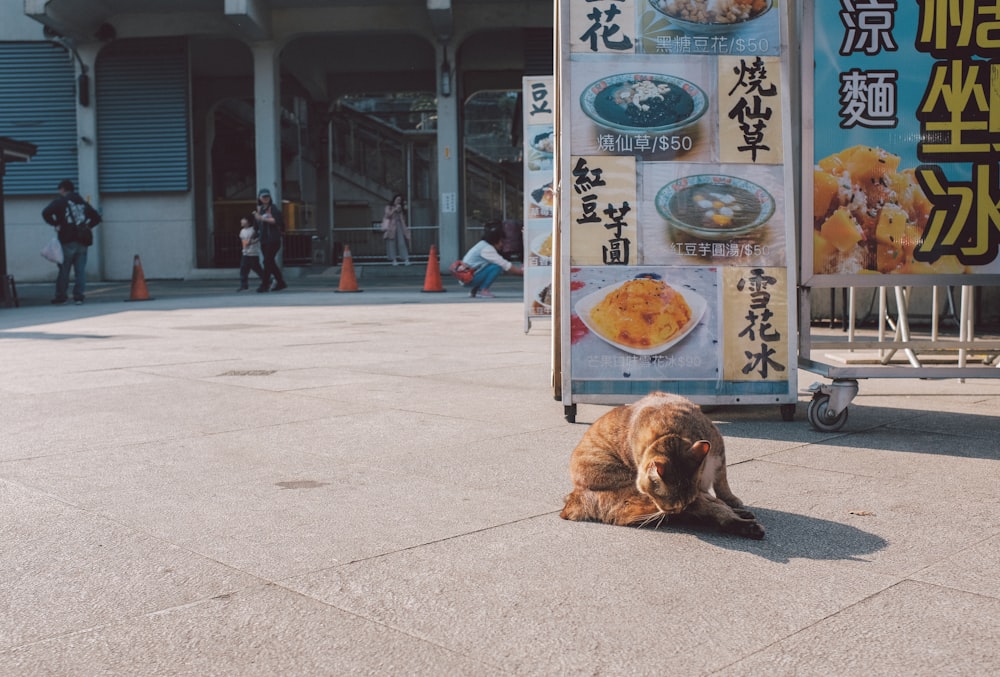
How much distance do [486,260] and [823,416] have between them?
34.9 ft

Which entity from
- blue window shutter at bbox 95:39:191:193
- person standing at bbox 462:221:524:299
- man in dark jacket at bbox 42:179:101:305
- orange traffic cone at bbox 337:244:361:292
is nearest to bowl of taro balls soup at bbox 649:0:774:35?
person standing at bbox 462:221:524:299

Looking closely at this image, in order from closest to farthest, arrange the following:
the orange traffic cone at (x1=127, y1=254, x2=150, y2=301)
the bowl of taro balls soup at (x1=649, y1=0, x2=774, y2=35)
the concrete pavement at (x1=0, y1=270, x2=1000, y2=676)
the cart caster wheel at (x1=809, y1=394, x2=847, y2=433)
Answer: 1. the concrete pavement at (x1=0, y1=270, x2=1000, y2=676)
2. the cart caster wheel at (x1=809, y1=394, x2=847, y2=433)
3. the bowl of taro balls soup at (x1=649, y1=0, x2=774, y2=35)
4. the orange traffic cone at (x1=127, y1=254, x2=150, y2=301)

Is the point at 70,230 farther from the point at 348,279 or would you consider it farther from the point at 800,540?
the point at 800,540

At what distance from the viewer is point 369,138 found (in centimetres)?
3781

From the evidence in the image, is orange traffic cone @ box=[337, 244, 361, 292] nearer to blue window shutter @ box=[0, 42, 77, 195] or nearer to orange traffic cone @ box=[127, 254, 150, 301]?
orange traffic cone @ box=[127, 254, 150, 301]

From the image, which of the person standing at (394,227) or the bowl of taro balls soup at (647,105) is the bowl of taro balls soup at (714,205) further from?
the person standing at (394,227)

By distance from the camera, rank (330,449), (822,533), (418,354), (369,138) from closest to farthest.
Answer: (822,533), (330,449), (418,354), (369,138)

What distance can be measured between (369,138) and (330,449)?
33.6m

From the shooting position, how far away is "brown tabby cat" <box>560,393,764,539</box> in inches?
139

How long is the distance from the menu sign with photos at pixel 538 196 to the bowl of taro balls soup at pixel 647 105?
4653 mm

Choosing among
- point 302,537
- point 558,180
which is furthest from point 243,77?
point 302,537

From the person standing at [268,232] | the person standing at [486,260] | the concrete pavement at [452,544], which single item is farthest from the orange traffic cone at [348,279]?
the concrete pavement at [452,544]

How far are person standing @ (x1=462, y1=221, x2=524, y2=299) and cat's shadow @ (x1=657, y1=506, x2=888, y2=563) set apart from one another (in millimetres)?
10346

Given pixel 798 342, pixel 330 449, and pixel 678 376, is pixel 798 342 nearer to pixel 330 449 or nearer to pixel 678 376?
pixel 678 376
